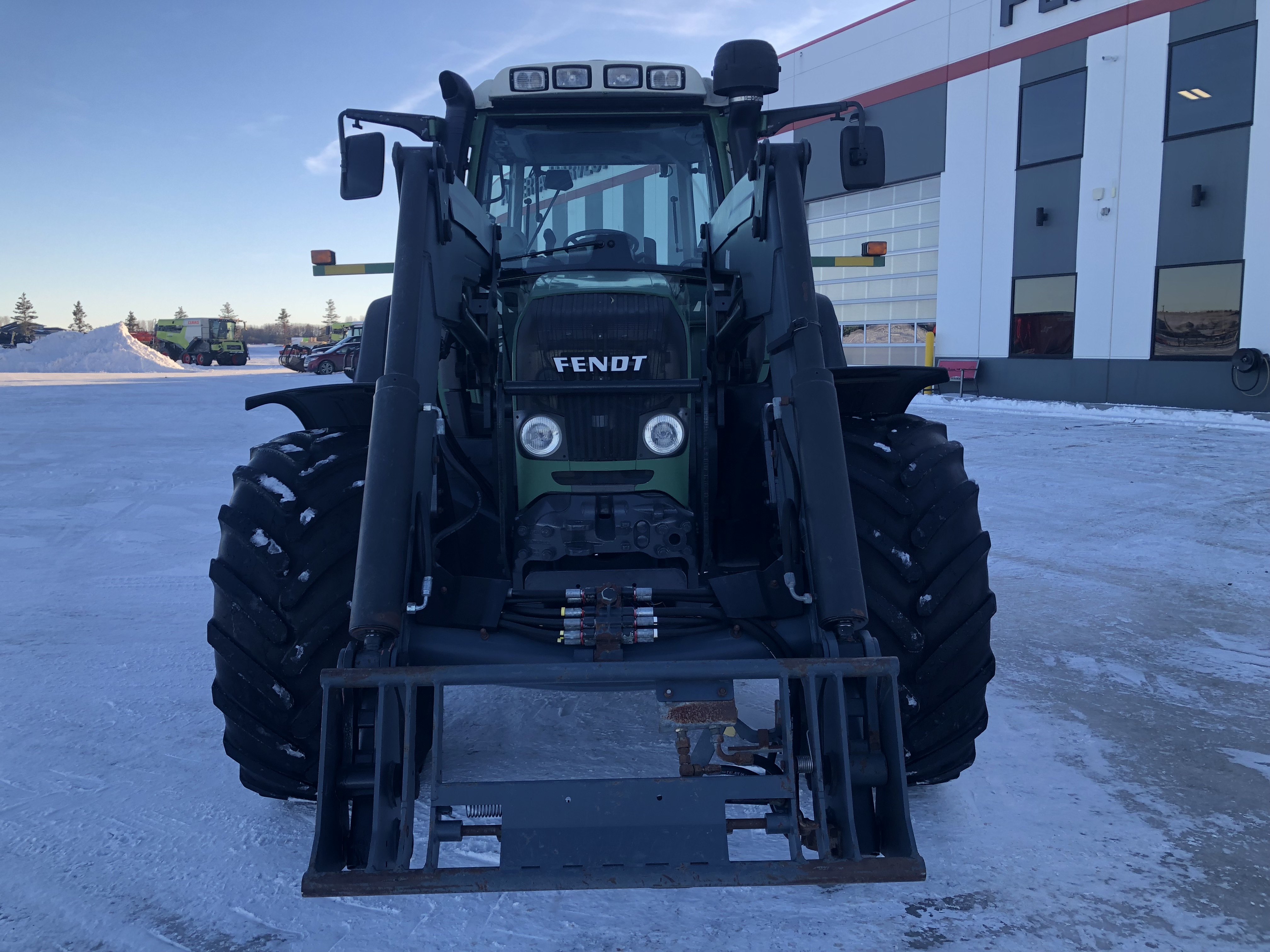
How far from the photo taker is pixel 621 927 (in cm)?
216

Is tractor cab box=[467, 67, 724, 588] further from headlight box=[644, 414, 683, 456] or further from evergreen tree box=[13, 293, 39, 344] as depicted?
evergreen tree box=[13, 293, 39, 344]

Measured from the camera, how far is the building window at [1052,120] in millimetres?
16266

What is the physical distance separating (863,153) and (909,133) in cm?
1800

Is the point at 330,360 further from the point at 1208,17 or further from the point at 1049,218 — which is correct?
the point at 1208,17

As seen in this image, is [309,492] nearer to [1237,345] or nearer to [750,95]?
[750,95]

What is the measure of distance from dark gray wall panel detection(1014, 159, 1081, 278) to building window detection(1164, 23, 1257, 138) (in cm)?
185

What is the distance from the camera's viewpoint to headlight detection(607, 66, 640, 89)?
3.52 meters

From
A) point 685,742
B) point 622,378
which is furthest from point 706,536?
point 685,742

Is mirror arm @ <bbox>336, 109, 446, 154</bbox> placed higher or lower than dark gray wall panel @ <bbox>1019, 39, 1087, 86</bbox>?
lower

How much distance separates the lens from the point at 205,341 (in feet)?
147

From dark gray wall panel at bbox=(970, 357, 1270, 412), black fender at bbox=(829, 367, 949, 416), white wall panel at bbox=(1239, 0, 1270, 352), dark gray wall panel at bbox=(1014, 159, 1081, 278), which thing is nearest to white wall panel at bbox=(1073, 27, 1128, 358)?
dark gray wall panel at bbox=(1014, 159, 1081, 278)

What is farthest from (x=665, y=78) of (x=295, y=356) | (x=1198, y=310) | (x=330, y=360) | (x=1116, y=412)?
(x=295, y=356)

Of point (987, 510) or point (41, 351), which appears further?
point (41, 351)

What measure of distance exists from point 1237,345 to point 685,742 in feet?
51.2
